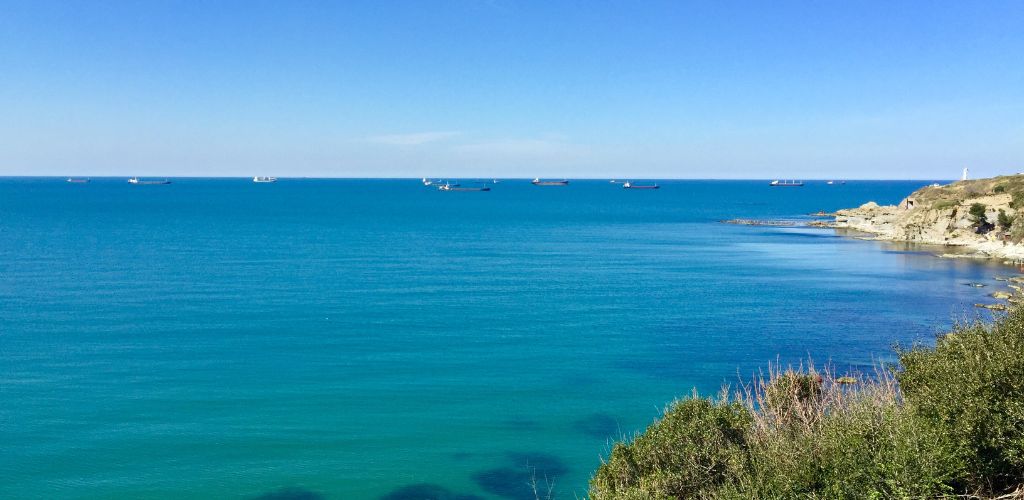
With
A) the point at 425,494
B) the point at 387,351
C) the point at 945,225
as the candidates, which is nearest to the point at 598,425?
the point at 425,494

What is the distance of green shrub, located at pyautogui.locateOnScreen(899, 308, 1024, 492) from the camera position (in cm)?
2238

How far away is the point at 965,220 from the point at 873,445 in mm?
116255

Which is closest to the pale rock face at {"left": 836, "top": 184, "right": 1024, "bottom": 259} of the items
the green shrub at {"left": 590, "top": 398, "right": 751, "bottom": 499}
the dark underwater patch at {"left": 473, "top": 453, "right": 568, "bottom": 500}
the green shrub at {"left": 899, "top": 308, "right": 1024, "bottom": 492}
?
the green shrub at {"left": 899, "top": 308, "right": 1024, "bottom": 492}

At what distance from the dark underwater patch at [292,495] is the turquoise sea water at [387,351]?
0.46 feet

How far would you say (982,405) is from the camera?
23.0m

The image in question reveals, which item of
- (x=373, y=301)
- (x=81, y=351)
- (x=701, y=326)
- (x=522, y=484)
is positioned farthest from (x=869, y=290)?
(x=81, y=351)

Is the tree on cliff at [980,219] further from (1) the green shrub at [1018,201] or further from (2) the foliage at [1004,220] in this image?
(1) the green shrub at [1018,201]

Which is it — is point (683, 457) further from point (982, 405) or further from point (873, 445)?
point (982, 405)

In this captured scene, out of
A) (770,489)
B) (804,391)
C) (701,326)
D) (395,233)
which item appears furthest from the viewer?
(395,233)

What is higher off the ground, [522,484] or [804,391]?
[804,391]

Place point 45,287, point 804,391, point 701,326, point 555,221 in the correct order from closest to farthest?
point 804,391
point 701,326
point 45,287
point 555,221

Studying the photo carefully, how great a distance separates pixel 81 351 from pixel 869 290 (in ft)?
242

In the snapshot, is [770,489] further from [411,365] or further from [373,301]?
[373,301]

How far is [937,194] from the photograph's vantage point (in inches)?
5768
